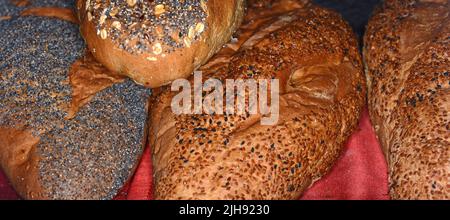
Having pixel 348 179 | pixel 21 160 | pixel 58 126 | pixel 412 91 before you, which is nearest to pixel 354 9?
pixel 412 91

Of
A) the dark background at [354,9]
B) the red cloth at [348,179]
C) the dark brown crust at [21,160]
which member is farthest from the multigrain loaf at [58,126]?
the dark background at [354,9]

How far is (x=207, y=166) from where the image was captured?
7.79ft

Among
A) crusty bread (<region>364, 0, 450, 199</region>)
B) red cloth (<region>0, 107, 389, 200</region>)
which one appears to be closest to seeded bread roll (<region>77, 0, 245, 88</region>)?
red cloth (<region>0, 107, 389, 200</region>)

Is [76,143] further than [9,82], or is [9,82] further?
[9,82]

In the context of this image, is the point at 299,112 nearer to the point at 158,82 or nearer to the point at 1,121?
the point at 158,82

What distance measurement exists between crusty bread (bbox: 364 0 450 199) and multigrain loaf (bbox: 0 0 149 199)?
1166 millimetres

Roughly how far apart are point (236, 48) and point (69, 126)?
0.90 m

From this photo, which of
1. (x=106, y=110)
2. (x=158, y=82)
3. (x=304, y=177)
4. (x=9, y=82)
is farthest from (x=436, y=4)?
(x=9, y=82)

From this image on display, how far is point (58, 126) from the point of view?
2.50 meters

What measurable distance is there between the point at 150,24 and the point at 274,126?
695 mm

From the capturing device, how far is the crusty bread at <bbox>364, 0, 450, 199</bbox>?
7.92ft

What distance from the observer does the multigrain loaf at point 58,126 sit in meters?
2.42

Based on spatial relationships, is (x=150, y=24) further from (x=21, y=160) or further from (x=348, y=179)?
(x=348, y=179)

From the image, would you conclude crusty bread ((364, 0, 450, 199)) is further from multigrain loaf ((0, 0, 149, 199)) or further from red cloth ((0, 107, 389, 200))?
multigrain loaf ((0, 0, 149, 199))
